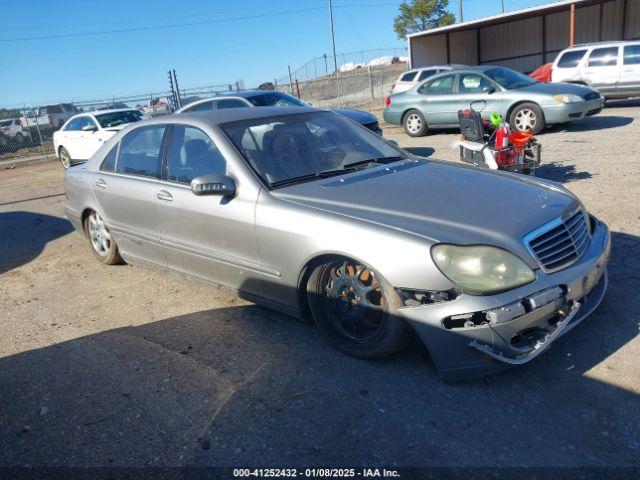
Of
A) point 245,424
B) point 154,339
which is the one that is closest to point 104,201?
point 154,339

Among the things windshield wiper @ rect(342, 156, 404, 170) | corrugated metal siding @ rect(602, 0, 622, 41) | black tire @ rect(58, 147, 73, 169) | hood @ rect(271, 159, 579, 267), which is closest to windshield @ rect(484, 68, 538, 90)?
windshield wiper @ rect(342, 156, 404, 170)

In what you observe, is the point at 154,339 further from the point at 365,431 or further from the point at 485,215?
the point at 485,215

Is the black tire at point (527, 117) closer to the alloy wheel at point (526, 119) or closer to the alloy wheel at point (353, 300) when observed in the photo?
the alloy wheel at point (526, 119)

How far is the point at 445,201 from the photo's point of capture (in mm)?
3457

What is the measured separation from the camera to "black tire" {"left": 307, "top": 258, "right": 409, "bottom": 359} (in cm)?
322

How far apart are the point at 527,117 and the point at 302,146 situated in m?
8.82

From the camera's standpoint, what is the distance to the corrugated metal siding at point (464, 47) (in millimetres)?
29269

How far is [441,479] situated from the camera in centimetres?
246

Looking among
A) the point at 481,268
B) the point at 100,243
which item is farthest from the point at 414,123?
the point at 481,268

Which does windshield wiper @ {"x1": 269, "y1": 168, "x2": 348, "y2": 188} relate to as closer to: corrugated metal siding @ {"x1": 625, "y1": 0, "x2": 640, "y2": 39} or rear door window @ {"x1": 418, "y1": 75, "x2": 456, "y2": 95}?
rear door window @ {"x1": 418, "y1": 75, "x2": 456, "y2": 95}

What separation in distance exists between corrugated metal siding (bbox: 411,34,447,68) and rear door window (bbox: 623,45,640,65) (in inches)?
535

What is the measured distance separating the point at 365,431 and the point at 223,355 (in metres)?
1.27

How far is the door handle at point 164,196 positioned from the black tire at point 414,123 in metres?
9.90

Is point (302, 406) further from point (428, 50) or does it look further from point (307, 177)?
point (428, 50)
